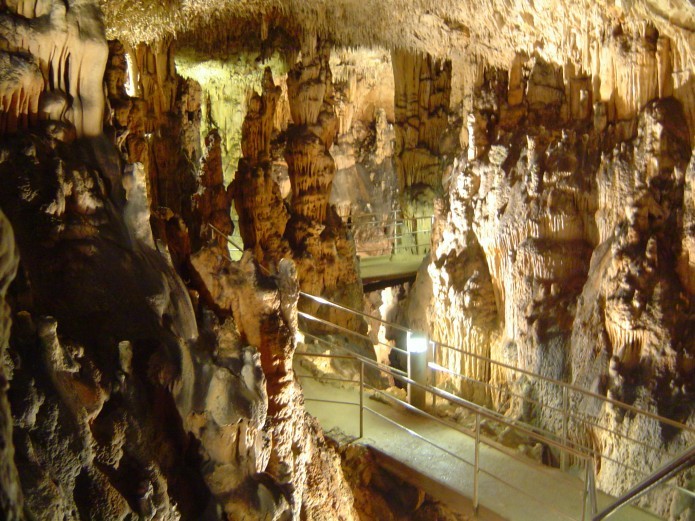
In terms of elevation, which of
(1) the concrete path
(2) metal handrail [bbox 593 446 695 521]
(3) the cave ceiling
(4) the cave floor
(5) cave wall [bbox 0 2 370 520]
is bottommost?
(4) the cave floor

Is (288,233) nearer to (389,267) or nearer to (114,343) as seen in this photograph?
(389,267)

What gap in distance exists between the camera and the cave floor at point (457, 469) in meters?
4.50

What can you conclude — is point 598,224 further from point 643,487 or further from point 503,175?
point 643,487

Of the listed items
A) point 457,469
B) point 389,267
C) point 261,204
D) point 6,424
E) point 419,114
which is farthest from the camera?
point 419,114

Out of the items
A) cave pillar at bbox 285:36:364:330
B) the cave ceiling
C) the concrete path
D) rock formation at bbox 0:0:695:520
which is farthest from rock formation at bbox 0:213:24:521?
the concrete path

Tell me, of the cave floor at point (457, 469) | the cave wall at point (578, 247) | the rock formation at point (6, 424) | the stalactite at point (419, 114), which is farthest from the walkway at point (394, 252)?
the rock formation at point (6, 424)

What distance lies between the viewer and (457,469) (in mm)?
4949

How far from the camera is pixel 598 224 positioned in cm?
645

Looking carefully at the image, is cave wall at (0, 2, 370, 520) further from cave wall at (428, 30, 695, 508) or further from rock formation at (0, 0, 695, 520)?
cave wall at (428, 30, 695, 508)

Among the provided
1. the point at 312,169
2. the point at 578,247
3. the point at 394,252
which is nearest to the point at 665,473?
the point at 578,247

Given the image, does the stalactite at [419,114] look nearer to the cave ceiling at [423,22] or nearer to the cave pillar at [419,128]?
the cave pillar at [419,128]

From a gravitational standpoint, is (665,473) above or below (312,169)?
below

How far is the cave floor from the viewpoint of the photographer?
14.8 feet

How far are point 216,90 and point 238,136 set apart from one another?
53.4 inches
